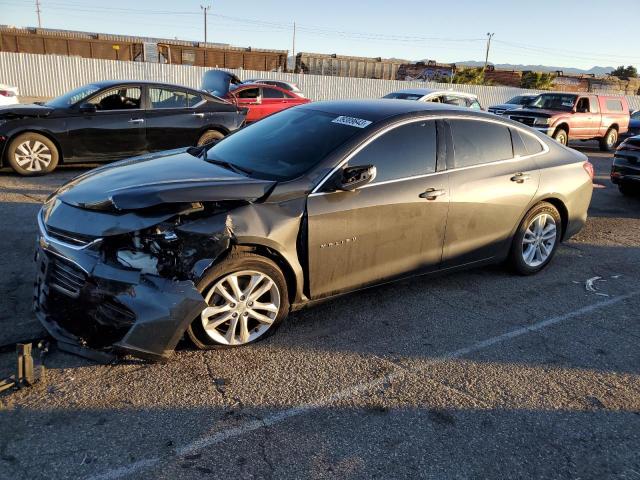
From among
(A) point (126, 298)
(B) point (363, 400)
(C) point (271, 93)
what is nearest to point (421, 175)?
(B) point (363, 400)

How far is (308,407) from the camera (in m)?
3.00

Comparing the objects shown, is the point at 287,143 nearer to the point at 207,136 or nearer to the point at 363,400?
the point at 363,400

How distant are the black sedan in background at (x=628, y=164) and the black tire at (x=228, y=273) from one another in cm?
785

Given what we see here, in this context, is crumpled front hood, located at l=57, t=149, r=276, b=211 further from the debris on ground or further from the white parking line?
the white parking line

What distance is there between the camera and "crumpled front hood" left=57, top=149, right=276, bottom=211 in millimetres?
3227

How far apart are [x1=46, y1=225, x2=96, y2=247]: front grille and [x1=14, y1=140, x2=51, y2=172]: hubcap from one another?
563 centimetres

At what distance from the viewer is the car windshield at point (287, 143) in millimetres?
3892

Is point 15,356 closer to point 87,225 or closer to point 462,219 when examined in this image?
point 87,225

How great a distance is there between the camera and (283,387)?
10.4 feet

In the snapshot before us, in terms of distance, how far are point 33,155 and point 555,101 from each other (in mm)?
14993

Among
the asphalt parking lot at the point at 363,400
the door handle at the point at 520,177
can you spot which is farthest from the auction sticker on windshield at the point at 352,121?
the door handle at the point at 520,177

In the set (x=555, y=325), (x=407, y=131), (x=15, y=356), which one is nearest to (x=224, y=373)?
(x=15, y=356)

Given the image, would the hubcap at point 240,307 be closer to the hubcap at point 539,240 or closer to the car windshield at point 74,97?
the hubcap at point 539,240

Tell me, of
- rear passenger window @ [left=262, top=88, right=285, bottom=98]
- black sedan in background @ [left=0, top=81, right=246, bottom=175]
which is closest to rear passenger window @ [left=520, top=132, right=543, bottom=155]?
black sedan in background @ [left=0, top=81, right=246, bottom=175]
